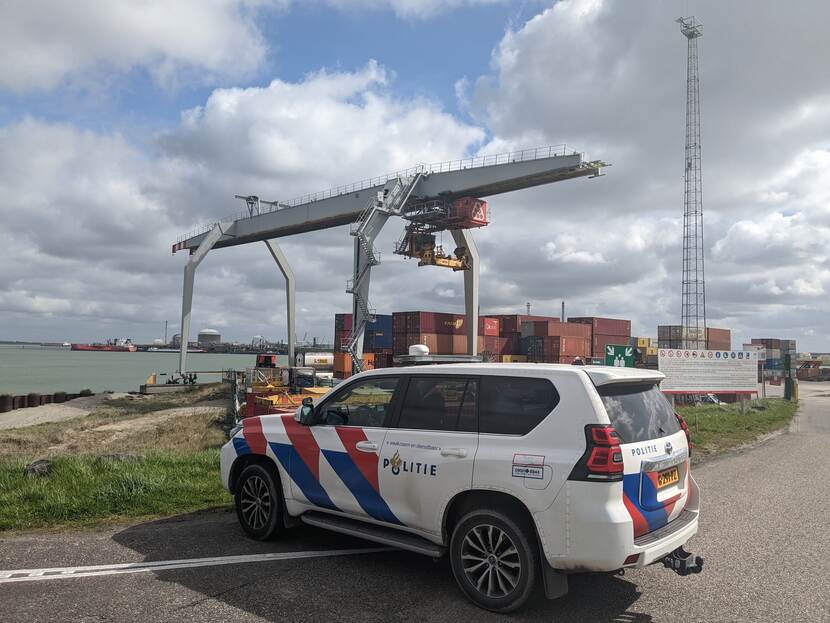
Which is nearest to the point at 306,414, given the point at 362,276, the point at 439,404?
the point at 439,404

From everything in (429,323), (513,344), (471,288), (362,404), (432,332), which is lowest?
(362,404)

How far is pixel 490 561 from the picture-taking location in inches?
165

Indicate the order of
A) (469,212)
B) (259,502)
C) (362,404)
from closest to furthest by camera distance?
(362,404) → (259,502) → (469,212)

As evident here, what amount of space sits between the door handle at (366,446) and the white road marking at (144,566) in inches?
40.9

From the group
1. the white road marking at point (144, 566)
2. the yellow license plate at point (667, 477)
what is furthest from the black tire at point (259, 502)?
the yellow license plate at point (667, 477)

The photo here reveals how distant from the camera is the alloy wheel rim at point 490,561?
13.4 ft

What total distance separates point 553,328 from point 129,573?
4129 cm

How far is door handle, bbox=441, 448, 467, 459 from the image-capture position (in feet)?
14.3

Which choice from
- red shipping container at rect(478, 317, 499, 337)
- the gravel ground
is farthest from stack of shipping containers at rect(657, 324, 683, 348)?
the gravel ground

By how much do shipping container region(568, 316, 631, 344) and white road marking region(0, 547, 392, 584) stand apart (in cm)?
4855

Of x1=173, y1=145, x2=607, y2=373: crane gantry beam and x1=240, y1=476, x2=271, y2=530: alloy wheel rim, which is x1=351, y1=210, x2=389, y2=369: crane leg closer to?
x1=173, y1=145, x2=607, y2=373: crane gantry beam

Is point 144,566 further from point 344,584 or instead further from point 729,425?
point 729,425

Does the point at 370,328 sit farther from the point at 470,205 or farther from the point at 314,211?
the point at 470,205

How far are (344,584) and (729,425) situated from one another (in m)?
13.7
